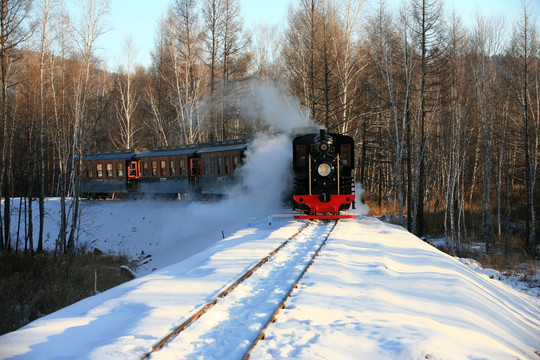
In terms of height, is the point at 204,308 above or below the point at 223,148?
below

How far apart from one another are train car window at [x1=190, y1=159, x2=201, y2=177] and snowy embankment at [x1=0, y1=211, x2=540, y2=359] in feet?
45.7

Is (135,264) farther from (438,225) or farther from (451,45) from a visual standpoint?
(451,45)

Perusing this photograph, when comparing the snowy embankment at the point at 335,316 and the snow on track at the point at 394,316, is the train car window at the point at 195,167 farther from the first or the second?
the snow on track at the point at 394,316

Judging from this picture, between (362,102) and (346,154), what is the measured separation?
36.6 ft

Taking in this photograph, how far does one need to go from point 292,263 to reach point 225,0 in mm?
23808

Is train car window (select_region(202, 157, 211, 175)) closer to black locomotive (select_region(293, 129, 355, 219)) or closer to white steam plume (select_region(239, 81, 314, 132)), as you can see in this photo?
white steam plume (select_region(239, 81, 314, 132))

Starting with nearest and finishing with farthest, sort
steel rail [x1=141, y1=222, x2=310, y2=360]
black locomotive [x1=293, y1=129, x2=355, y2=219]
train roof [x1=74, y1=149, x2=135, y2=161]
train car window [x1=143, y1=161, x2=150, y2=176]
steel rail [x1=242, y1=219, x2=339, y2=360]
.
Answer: steel rail [x1=242, y1=219, x2=339, y2=360] → steel rail [x1=141, y1=222, x2=310, y2=360] → black locomotive [x1=293, y1=129, x2=355, y2=219] → train car window [x1=143, y1=161, x2=150, y2=176] → train roof [x1=74, y1=149, x2=135, y2=161]

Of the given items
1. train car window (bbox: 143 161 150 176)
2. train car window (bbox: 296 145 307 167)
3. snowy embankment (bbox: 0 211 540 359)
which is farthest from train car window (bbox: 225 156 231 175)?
snowy embankment (bbox: 0 211 540 359)

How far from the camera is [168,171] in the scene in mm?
23484

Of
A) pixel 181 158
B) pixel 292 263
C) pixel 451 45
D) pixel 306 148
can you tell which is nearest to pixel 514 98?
pixel 451 45

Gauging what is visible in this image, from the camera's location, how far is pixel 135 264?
15.3m

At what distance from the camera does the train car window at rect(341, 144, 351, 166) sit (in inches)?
555

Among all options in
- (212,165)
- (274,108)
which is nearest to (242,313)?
(212,165)

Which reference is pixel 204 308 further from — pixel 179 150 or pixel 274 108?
pixel 179 150
